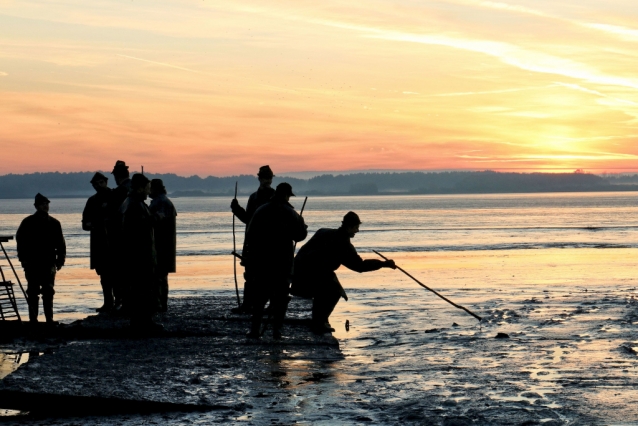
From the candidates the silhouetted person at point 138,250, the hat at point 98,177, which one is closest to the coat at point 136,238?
the silhouetted person at point 138,250

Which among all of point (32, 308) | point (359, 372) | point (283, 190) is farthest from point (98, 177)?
point (359, 372)

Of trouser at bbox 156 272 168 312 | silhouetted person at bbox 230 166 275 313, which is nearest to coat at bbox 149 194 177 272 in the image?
trouser at bbox 156 272 168 312

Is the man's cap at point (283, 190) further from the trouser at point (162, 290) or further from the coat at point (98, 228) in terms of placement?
the coat at point (98, 228)

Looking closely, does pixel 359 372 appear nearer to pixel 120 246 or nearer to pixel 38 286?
pixel 120 246

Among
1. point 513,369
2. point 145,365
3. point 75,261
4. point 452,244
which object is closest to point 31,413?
point 145,365

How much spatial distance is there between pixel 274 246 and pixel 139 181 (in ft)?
5.78

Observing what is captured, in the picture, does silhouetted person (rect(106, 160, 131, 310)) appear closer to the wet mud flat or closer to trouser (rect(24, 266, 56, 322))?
the wet mud flat

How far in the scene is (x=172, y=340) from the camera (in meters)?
9.62

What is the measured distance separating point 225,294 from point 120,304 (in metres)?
4.48

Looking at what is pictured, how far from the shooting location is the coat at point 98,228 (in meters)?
12.0

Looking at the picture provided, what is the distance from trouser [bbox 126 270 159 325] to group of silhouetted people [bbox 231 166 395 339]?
1.25 meters

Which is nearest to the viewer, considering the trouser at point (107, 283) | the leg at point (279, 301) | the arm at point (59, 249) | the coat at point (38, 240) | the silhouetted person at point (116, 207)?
the leg at point (279, 301)

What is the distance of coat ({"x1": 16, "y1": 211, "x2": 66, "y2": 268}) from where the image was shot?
1066 centimetres

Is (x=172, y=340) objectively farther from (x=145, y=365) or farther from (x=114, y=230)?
(x=114, y=230)
